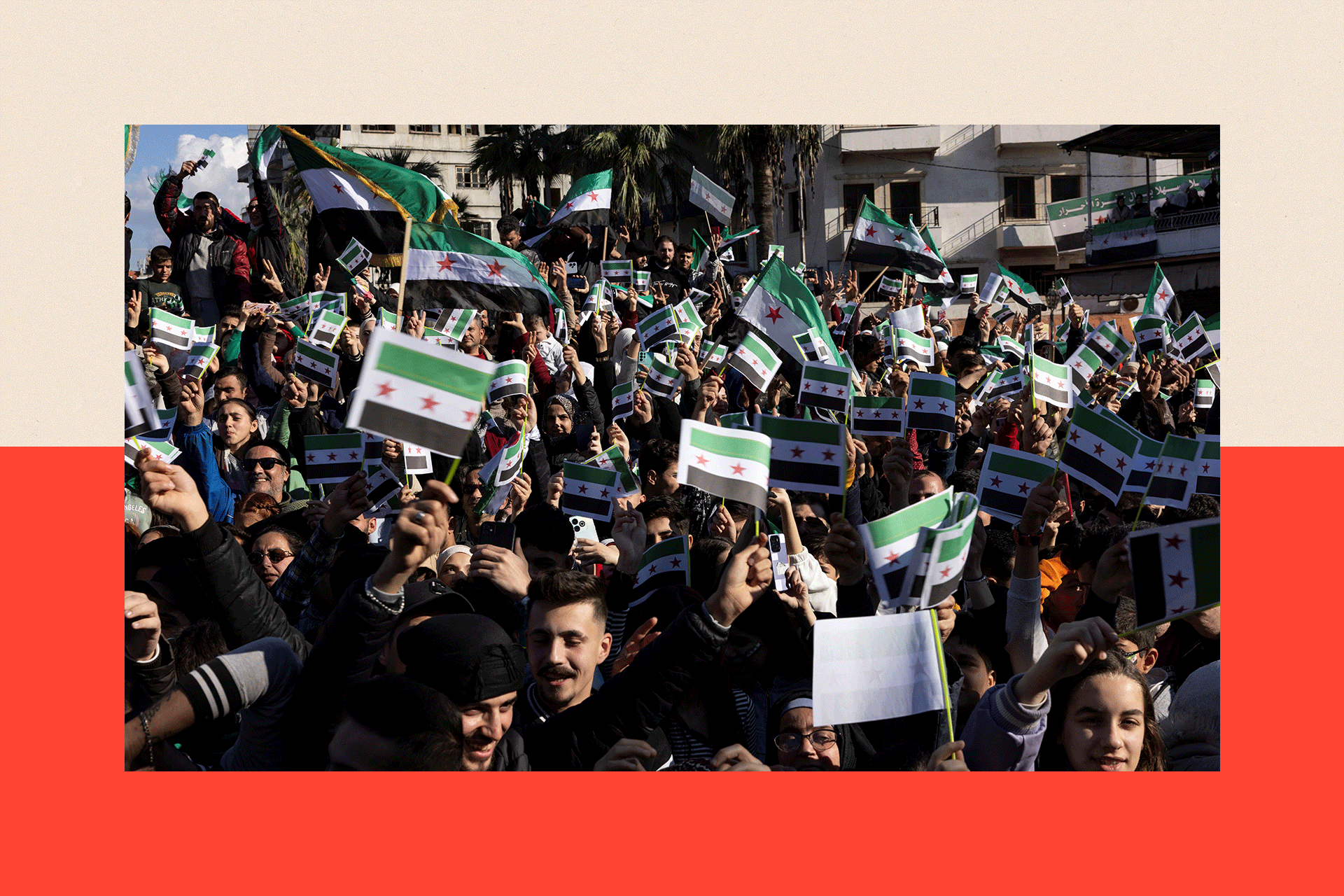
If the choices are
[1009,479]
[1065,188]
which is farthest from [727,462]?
[1065,188]

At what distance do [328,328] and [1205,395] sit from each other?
7.13 m

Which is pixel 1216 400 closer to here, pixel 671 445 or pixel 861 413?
pixel 861 413

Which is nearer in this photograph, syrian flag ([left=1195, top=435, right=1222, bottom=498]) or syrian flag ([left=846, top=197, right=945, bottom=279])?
syrian flag ([left=1195, top=435, right=1222, bottom=498])

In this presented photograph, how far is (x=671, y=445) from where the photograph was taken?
22.8 ft

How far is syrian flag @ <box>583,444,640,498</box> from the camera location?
640 cm

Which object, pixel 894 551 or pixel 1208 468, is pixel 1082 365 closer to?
pixel 1208 468

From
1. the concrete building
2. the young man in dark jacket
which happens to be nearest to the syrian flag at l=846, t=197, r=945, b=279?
the young man in dark jacket

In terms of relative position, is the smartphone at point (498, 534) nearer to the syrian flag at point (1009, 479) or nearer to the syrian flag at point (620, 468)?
the syrian flag at point (620, 468)

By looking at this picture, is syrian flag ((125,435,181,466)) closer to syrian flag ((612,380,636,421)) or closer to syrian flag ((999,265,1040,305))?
syrian flag ((612,380,636,421))

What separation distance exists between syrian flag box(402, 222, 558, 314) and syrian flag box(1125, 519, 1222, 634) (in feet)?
12.0

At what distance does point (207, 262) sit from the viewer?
40.2 ft

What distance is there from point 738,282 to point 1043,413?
10.2 metres

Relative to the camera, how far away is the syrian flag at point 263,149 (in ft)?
32.8

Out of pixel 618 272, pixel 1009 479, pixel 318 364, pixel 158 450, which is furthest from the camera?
pixel 618 272
